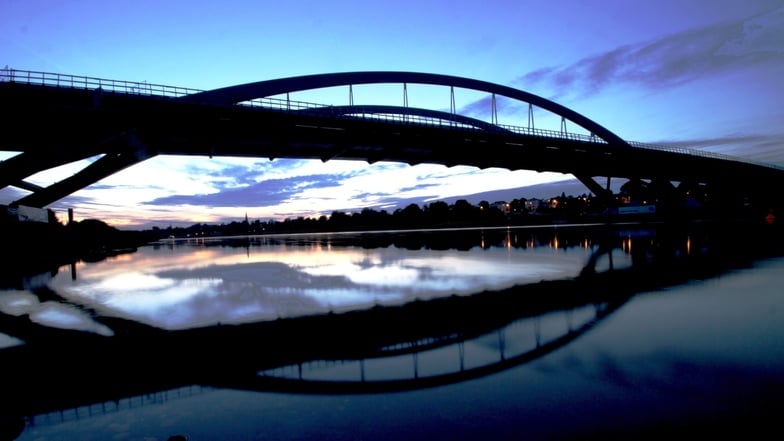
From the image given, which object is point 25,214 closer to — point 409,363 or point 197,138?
point 197,138

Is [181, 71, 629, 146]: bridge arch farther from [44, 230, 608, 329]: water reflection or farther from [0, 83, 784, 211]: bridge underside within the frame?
[44, 230, 608, 329]: water reflection

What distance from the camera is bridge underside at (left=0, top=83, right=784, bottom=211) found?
25.9 meters

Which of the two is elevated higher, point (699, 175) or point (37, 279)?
point (699, 175)

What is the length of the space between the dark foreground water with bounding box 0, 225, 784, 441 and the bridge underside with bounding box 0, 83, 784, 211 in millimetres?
17391

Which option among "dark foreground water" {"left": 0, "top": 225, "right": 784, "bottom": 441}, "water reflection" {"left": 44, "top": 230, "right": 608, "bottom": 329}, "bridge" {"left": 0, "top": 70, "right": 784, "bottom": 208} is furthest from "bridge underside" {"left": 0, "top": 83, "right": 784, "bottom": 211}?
"dark foreground water" {"left": 0, "top": 225, "right": 784, "bottom": 441}

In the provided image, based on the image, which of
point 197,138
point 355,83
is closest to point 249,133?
point 197,138

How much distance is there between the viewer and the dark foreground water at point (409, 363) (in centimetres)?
465

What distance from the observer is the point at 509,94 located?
53.1 metres

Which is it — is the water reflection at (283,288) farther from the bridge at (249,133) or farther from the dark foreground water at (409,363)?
the bridge at (249,133)

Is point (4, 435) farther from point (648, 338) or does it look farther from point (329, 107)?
point (329, 107)

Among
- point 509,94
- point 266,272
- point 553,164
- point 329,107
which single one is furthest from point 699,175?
point 266,272

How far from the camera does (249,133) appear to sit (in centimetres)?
3266

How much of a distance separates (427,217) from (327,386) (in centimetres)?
14956

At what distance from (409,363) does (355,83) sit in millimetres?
39660
